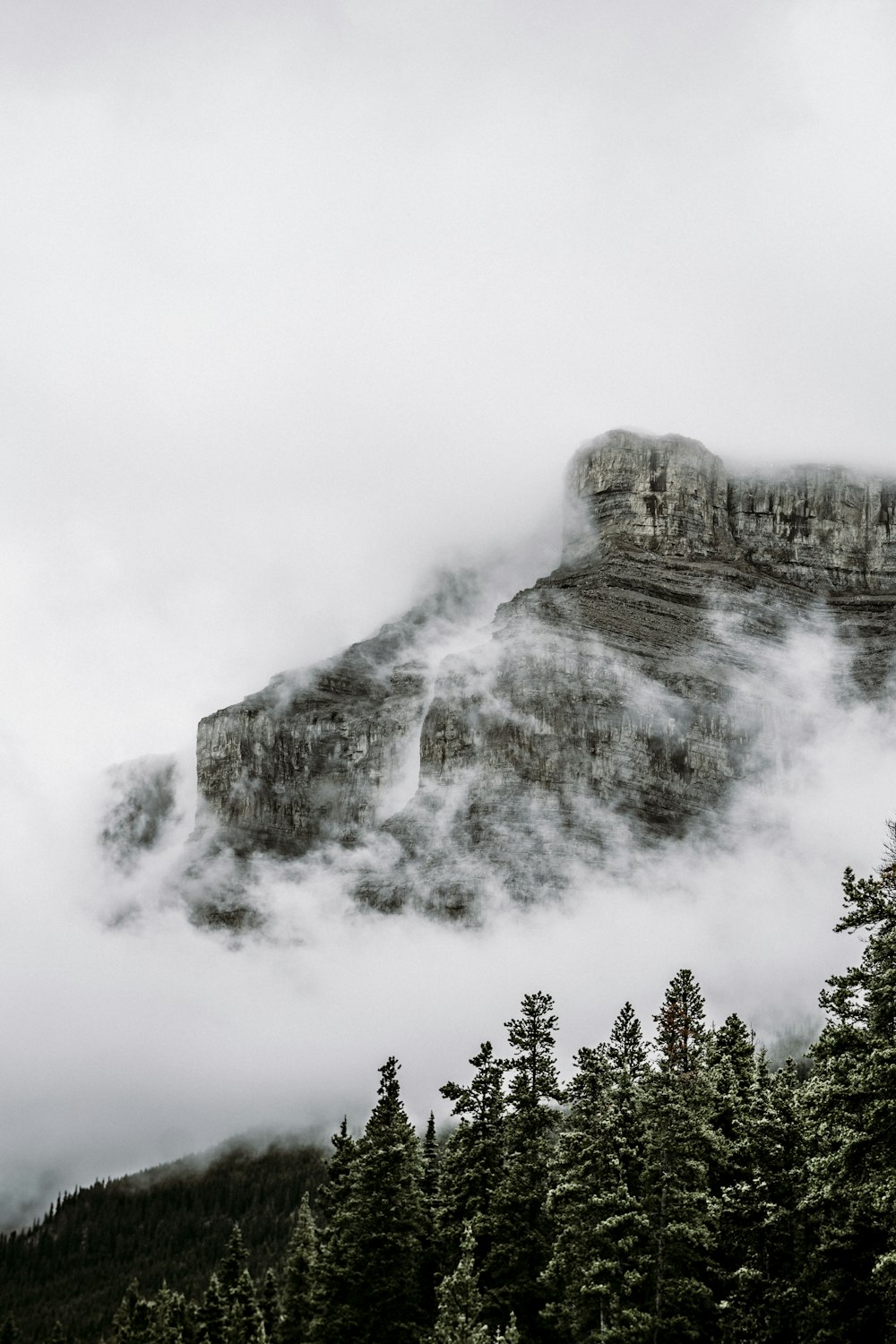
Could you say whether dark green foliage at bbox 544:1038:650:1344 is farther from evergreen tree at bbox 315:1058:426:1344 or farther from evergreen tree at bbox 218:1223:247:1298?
evergreen tree at bbox 218:1223:247:1298

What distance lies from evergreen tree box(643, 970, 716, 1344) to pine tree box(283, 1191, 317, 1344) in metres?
20.9

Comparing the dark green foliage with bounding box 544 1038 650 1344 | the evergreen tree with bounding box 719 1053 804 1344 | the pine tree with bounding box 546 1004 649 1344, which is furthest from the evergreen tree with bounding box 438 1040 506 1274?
the evergreen tree with bounding box 719 1053 804 1344

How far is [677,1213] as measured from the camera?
43.4 metres

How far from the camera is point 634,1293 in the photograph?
43.5 m

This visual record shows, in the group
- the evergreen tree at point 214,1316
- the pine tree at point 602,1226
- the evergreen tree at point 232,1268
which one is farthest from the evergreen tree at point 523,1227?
the evergreen tree at point 232,1268

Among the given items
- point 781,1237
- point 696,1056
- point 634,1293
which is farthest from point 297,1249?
point 781,1237

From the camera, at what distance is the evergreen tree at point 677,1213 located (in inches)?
1665

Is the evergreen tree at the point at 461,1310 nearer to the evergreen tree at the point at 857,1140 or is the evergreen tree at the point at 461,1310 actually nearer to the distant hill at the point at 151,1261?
the evergreen tree at the point at 857,1140

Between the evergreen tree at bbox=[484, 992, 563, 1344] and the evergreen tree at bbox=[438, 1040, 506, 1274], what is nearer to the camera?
the evergreen tree at bbox=[484, 992, 563, 1344]

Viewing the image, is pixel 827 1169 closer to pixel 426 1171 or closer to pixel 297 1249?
pixel 426 1171

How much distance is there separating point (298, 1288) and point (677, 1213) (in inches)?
1195

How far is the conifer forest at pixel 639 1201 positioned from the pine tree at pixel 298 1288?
6.2 inches

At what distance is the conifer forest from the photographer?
111ft

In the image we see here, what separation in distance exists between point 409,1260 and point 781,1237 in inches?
704
